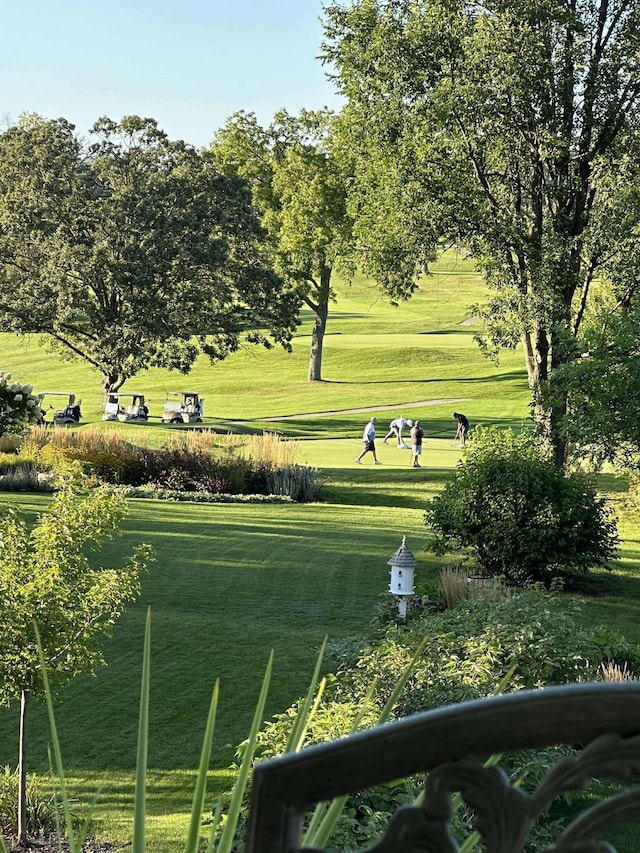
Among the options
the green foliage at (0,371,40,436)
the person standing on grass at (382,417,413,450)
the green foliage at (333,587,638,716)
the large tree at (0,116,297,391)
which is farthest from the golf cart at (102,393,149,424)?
the green foliage at (333,587,638,716)

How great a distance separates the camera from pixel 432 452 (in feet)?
98.1

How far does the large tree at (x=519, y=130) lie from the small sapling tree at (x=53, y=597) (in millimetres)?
13011

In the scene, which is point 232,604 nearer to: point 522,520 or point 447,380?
point 522,520

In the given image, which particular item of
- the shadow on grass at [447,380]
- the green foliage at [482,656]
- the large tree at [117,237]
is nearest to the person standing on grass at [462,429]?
the large tree at [117,237]

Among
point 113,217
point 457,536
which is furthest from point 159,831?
point 113,217

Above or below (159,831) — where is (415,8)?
above

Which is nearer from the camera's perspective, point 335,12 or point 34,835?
point 34,835

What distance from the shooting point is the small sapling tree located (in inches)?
245

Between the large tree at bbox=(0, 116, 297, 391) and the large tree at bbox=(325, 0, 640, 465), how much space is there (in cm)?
1920

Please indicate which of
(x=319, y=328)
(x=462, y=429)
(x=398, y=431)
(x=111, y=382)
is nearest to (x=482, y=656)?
(x=462, y=429)

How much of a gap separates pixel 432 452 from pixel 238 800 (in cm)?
2766

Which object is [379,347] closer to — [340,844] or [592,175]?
[592,175]

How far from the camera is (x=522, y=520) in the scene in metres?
13.6

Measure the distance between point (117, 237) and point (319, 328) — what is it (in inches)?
576
